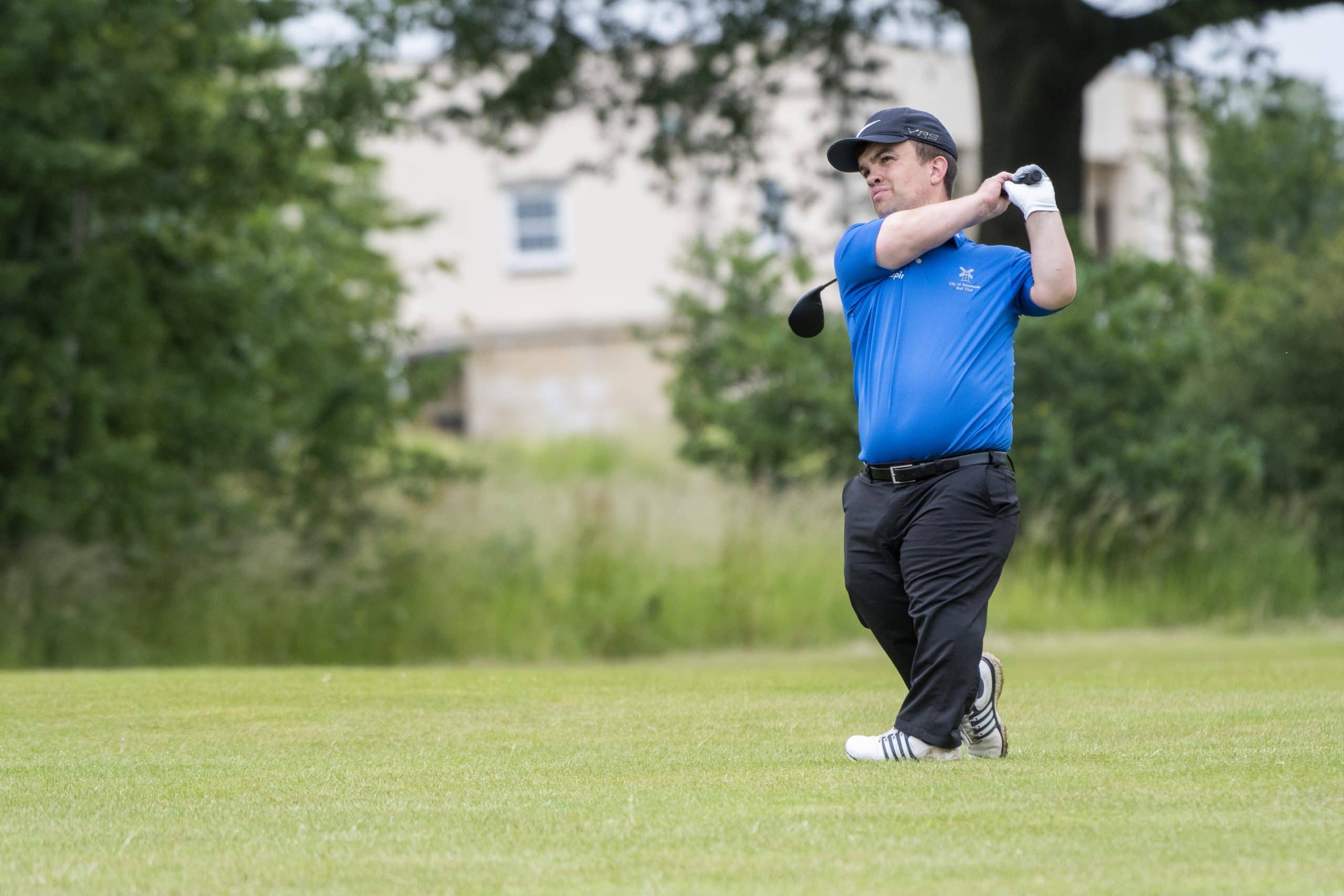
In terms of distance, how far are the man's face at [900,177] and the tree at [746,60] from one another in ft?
36.1

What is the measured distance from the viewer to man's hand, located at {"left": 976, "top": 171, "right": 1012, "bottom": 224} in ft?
19.8

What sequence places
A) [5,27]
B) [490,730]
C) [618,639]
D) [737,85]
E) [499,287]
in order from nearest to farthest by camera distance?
[490,730] < [5,27] < [618,639] < [737,85] < [499,287]

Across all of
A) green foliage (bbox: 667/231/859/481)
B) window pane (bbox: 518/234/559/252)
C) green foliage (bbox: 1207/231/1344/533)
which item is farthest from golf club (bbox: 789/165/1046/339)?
window pane (bbox: 518/234/559/252)

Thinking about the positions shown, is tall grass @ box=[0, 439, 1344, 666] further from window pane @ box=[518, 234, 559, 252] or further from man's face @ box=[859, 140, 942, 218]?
window pane @ box=[518, 234, 559, 252]

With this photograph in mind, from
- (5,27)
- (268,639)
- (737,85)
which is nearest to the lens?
(5,27)

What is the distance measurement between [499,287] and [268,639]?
20032 millimetres

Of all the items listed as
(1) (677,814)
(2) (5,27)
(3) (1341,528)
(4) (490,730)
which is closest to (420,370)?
(2) (5,27)

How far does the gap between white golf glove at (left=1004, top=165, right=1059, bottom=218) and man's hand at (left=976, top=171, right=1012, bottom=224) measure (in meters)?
0.03

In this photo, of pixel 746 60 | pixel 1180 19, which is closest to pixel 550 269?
pixel 746 60

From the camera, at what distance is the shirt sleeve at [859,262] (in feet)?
20.7

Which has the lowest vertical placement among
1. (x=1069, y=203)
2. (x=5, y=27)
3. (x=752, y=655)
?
(x=752, y=655)

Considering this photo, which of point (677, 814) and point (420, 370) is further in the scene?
point (420, 370)

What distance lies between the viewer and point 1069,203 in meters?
18.7

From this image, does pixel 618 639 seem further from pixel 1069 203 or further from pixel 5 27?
pixel 5 27
